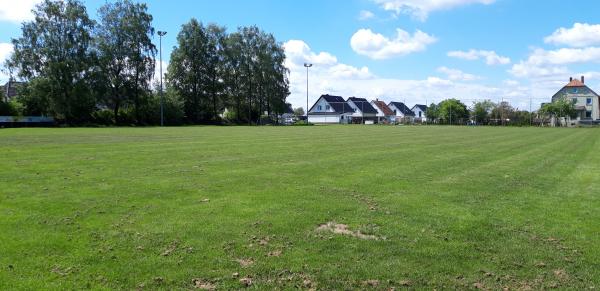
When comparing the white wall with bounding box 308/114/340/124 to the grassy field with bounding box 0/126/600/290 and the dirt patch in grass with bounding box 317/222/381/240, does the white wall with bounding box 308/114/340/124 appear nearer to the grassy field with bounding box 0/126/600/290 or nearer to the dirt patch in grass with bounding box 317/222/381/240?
the grassy field with bounding box 0/126/600/290

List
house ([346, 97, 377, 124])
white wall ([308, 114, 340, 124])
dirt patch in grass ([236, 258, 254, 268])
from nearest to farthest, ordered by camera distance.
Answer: dirt patch in grass ([236, 258, 254, 268])
white wall ([308, 114, 340, 124])
house ([346, 97, 377, 124])

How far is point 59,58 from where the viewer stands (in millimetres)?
61969

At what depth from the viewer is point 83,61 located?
63.5m

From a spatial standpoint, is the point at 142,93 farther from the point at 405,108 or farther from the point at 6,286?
the point at 405,108

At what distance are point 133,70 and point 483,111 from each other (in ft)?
256

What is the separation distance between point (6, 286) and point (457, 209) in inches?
284

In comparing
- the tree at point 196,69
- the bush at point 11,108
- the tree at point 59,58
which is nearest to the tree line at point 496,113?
the tree at point 196,69

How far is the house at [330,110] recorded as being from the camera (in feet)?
426

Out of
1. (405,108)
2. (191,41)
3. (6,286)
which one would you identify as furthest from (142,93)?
(405,108)

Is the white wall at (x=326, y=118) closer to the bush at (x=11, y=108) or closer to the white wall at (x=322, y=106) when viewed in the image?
the white wall at (x=322, y=106)

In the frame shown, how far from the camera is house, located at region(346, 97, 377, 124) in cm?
13288

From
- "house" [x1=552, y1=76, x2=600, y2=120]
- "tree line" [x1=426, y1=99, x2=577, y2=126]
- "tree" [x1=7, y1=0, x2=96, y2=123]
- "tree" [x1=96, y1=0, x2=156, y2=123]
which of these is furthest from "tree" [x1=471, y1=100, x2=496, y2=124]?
"tree" [x1=7, y1=0, x2=96, y2=123]

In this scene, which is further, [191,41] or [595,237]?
[191,41]

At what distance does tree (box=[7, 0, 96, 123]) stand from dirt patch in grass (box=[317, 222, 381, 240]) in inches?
2449
